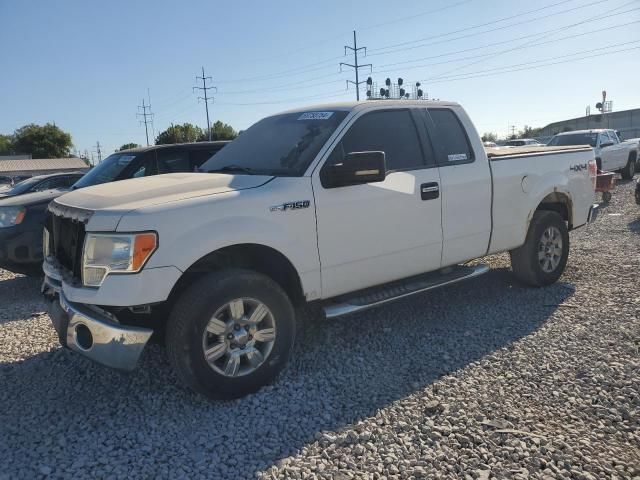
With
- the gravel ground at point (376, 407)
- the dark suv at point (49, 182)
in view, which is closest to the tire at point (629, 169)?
the gravel ground at point (376, 407)

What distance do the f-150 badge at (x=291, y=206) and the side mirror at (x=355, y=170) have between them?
22 cm

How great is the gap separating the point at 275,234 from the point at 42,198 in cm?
435

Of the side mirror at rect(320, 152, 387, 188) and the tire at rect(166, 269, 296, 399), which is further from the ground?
the side mirror at rect(320, 152, 387, 188)

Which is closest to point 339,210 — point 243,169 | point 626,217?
point 243,169

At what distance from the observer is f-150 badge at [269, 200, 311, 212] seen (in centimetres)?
353

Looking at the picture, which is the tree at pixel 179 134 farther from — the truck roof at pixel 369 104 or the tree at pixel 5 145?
the truck roof at pixel 369 104

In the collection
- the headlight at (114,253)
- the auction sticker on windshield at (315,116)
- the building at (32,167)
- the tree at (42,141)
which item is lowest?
the headlight at (114,253)

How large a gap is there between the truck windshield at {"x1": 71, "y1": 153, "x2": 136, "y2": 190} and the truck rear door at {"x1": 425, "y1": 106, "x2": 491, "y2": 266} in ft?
13.9

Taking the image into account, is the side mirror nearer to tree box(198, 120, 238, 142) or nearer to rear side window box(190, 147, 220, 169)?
rear side window box(190, 147, 220, 169)

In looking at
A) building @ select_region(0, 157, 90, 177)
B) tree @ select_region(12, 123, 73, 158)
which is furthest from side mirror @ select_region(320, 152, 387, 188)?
tree @ select_region(12, 123, 73, 158)

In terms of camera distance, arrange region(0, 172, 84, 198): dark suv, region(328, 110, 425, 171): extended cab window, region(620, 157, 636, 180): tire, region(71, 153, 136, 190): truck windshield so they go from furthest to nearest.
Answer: region(620, 157, 636, 180): tire < region(0, 172, 84, 198): dark suv < region(71, 153, 136, 190): truck windshield < region(328, 110, 425, 171): extended cab window

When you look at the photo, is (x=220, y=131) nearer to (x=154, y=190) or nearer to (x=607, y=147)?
(x=607, y=147)

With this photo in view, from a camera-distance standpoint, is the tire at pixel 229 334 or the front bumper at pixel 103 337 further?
the tire at pixel 229 334

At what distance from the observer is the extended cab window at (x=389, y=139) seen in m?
4.12
